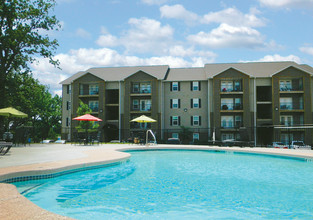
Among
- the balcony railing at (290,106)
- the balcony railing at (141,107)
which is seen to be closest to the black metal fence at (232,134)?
the balcony railing at (290,106)

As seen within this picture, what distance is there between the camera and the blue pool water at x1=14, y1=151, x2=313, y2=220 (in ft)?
16.5

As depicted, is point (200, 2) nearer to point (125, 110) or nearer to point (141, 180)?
point (141, 180)

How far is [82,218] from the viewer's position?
4672 mm

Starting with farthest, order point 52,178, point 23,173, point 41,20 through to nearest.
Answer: point 41,20 < point 52,178 < point 23,173

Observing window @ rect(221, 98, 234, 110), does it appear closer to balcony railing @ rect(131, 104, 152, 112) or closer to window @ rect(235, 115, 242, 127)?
window @ rect(235, 115, 242, 127)

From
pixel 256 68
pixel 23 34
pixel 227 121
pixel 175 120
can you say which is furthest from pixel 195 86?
pixel 23 34

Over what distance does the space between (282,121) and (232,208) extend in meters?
31.1

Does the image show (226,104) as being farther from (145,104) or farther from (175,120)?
(145,104)

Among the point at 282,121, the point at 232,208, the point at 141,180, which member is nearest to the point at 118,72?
the point at 282,121

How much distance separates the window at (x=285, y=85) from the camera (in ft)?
107

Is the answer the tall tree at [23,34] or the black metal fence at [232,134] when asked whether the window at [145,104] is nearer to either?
the black metal fence at [232,134]

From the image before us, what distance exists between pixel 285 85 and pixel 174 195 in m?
32.0

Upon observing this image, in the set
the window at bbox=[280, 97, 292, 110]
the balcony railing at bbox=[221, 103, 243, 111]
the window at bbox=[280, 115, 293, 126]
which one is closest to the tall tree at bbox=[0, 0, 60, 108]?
the balcony railing at bbox=[221, 103, 243, 111]

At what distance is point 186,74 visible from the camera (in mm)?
36406
